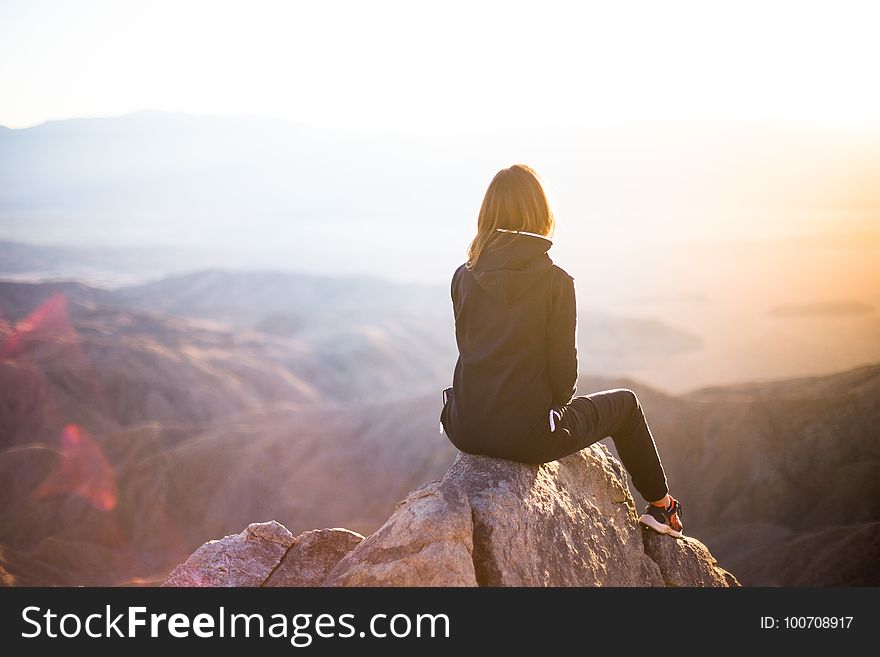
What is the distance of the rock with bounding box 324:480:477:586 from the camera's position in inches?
191

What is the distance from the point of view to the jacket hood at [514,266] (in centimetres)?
476

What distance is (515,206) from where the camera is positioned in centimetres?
487

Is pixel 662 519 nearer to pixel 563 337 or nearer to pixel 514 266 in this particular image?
pixel 563 337

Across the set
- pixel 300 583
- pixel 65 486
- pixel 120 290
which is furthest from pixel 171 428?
pixel 120 290

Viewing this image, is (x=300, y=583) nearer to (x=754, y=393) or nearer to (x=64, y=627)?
(x=64, y=627)

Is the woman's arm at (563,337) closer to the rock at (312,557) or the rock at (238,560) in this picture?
the rock at (312,557)

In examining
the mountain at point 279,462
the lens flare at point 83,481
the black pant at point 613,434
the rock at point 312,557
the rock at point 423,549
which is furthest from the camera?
the lens flare at point 83,481

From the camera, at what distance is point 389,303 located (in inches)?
5271

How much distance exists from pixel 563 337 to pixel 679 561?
2.61 metres

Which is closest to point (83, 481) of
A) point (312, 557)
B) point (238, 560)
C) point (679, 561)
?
point (238, 560)

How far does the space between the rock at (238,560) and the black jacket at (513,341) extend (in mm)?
2523

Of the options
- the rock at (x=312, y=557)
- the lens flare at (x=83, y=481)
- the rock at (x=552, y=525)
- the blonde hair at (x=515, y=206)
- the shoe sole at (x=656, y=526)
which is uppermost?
the blonde hair at (x=515, y=206)

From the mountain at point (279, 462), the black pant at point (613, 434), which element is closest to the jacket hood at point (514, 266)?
the black pant at point (613, 434)

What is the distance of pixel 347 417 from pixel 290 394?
1148 inches
